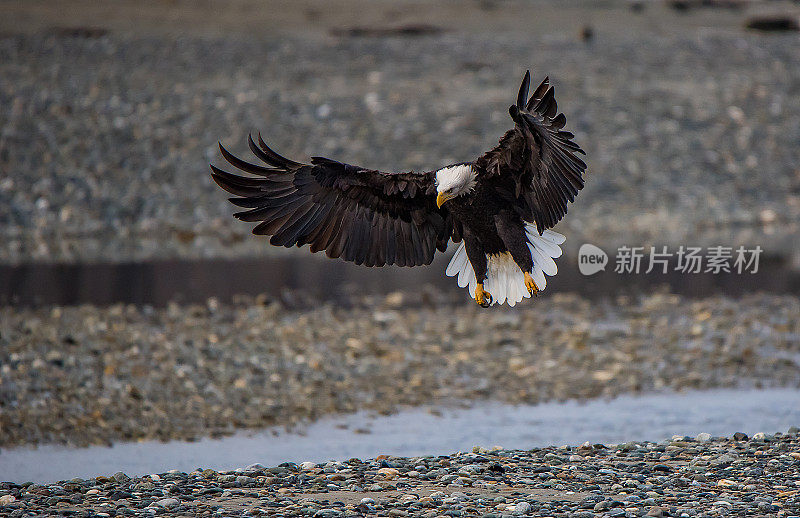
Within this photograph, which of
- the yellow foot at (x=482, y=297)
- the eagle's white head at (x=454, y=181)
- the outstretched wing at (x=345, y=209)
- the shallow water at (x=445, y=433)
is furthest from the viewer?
the shallow water at (x=445, y=433)

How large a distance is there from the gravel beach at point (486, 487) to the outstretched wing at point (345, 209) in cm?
138

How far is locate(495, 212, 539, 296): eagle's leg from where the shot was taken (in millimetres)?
6922

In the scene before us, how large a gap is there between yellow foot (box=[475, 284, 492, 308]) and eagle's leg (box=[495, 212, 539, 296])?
11.5 inches

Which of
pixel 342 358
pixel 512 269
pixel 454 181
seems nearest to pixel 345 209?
pixel 454 181

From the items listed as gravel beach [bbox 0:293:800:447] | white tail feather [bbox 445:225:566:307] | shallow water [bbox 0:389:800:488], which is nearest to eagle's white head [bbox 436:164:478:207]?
white tail feather [bbox 445:225:566:307]

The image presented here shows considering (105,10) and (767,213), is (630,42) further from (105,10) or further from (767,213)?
(105,10)

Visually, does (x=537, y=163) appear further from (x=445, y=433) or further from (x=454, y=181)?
(x=445, y=433)

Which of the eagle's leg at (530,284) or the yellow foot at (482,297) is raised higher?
the eagle's leg at (530,284)

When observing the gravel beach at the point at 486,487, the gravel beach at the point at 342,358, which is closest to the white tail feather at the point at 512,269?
the gravel beach at the point at 486,487

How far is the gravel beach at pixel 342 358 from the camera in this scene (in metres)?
8.76

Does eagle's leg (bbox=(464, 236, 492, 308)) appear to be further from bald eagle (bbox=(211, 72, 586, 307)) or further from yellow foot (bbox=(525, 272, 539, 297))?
yellow foot (bbox=(525, 272, 539, 297))

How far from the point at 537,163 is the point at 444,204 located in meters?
0.77

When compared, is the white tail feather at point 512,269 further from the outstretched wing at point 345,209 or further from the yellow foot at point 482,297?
the outstretched wing at point 345,209

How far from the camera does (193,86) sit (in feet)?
67.5
